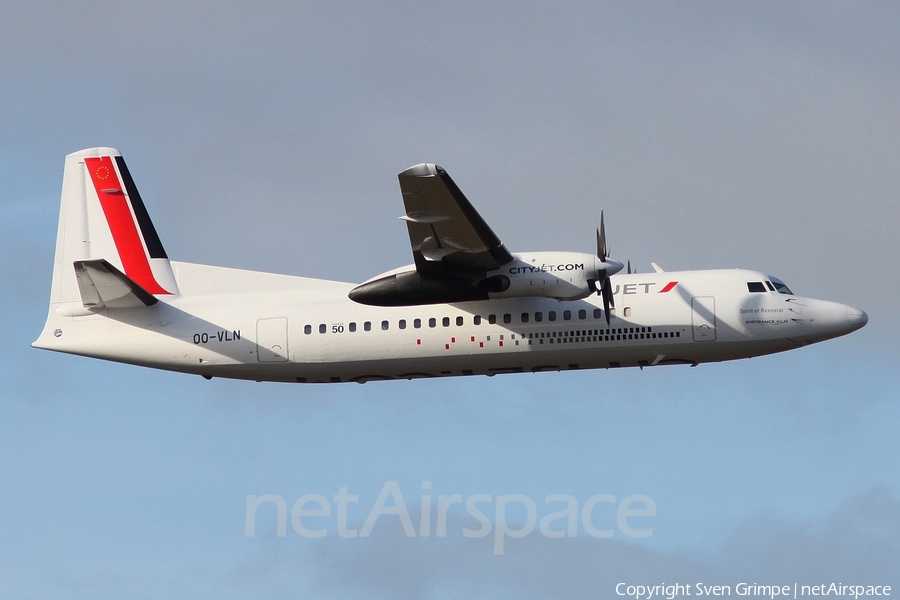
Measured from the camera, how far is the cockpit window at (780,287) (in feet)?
90.5

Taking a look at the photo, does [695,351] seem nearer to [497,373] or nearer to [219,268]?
[497,373]

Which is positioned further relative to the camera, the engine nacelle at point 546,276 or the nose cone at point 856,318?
the nose cone at point 856,318

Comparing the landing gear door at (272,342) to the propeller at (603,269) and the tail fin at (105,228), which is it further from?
the propeller at (603,269)

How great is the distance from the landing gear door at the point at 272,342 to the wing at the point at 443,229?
3.94 meters

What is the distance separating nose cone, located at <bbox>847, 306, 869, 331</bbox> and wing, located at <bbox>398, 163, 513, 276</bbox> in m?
7.43

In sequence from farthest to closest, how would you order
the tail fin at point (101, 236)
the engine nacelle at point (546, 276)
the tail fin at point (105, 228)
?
the tail fin at point (105, 228), the tail fin at point (101, 236), the engine nacelle at point (546, 276)

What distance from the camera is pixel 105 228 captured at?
31047mm

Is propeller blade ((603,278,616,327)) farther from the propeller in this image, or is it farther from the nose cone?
the nose cone

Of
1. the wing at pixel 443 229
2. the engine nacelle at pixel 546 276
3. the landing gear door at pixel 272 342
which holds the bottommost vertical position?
the landing gear door at pixel 272 342

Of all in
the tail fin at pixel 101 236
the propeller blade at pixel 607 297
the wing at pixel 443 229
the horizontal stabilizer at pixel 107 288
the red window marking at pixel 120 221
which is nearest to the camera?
the wing at pixel 443 229

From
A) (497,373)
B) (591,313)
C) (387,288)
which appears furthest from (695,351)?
(387,288)

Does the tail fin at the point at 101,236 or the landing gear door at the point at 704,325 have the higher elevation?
the tail fin at the point at 101,236

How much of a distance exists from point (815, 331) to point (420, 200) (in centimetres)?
909

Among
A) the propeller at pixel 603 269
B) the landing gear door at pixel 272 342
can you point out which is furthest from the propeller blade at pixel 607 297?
the landing gear door at pixel 272 342
